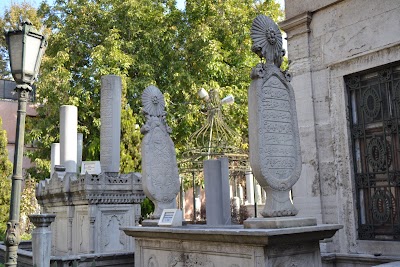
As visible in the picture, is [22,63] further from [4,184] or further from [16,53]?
[4,184]

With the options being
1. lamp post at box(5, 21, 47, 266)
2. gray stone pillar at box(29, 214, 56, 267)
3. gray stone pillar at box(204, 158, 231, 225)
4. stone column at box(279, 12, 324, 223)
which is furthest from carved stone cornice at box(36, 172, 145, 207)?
lamp post at box(5, 21, 47, 266)

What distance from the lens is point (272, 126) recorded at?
557cm

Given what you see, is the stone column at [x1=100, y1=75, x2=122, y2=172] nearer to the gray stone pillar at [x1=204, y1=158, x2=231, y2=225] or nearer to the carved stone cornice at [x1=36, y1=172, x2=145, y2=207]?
the carved stone cornice at [x1=36, y1=172, x2=145, y2=207]

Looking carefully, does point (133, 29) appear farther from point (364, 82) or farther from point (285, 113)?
point (285, 113)

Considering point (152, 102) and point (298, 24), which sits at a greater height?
point (298, 24)

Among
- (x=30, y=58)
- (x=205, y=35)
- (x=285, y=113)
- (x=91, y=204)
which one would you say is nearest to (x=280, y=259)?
(x=285, y=113)

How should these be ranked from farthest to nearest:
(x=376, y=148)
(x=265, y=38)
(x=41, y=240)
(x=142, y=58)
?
(x=142, y=58)
(x=376, y=148)
(x=41, y=240)
(x=265, y=38)

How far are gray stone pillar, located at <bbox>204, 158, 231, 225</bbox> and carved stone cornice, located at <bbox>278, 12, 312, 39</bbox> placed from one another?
3033 millimetres

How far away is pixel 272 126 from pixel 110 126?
7962 mm

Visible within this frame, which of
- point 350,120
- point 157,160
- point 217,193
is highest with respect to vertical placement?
point 350,120

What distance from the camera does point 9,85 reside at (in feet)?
105

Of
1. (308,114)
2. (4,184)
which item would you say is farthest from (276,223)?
(4,184)

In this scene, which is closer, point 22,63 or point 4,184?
point 22,63

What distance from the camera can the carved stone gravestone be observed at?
17.9 ft
